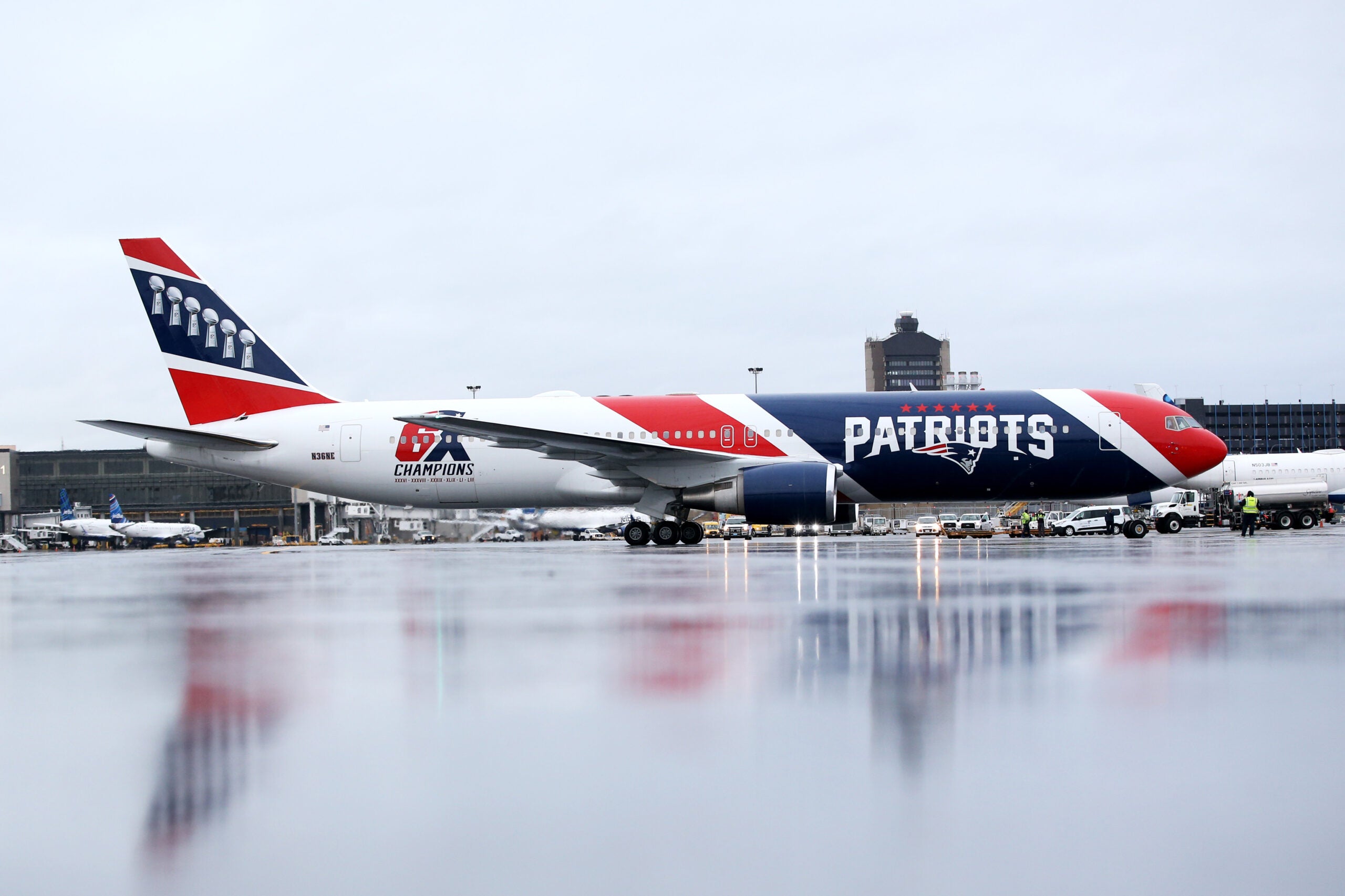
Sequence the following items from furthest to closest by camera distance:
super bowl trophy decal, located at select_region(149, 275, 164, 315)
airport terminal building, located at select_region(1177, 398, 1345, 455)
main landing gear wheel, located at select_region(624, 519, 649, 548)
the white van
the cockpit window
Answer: airport terminal building, located at select_region(1177, 398, 1345, 455)
the white van
super bowl trophy decal, located at select_region(149, 275, 164, 315)
main landing gear wheel, located at select_region(624, 519, 649, 548)
the cockpit window

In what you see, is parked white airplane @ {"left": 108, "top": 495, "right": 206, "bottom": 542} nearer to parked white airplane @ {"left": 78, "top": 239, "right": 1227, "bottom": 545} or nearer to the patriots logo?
parked white airplane @ {"left": 78, "top": 239, "right": 1227, "bottom": 545}

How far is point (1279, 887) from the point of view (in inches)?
102

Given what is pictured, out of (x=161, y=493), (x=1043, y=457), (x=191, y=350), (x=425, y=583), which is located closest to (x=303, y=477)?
(x=191, y=350)

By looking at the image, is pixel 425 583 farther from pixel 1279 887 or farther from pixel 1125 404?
pixel 1125 404

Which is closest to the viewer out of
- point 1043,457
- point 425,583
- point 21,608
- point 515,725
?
point 515,725

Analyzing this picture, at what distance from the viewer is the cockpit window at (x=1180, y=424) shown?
22.9 m

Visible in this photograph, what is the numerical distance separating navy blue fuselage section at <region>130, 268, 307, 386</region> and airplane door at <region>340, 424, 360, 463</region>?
2.75 m

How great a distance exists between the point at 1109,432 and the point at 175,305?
72.2 ft

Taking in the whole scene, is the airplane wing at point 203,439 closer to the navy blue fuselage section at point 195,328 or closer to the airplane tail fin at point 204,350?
the airplane tail fin at point 204,350

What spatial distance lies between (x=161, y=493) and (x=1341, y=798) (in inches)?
3894

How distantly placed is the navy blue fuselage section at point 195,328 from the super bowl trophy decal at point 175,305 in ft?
0.04

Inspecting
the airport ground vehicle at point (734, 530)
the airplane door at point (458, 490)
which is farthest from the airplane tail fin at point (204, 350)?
the airport ground vehicle at point (734, 530)

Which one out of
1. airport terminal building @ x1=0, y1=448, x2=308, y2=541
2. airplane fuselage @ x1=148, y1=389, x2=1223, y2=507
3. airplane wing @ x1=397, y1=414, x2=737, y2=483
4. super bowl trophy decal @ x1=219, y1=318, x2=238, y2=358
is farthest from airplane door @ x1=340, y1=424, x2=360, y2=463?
airport terminal building @ x1=0, y1=448, x2=308, y2=541

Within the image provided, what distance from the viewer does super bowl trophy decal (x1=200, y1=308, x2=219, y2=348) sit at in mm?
25734
